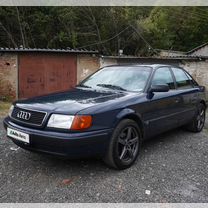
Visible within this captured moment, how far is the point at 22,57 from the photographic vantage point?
12.2 metres

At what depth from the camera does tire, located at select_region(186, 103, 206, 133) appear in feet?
19.6

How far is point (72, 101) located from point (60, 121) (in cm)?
46

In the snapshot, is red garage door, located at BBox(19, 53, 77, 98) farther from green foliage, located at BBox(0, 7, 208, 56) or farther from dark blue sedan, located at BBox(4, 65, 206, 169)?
green foliage, located at BBox(0, 7, 208, 56)

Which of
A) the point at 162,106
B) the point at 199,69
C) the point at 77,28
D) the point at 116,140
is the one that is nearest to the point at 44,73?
the point at 199,69

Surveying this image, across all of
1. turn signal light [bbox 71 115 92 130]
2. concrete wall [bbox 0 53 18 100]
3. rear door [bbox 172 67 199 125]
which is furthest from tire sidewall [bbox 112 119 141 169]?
concrete wall [bbox 0 53 18 100]

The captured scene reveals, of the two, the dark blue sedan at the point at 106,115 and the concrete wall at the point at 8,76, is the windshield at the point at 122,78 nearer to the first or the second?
the dark blue sedan at the point at 106,115

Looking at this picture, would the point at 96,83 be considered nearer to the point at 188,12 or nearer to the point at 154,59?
the point at 154,59

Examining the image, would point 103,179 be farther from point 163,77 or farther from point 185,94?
point 185,94

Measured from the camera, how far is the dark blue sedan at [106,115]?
10.9ft

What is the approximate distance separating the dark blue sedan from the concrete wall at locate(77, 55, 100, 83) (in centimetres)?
811

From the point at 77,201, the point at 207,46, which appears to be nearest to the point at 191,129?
the point at 77,201

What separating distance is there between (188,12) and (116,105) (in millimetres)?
37217

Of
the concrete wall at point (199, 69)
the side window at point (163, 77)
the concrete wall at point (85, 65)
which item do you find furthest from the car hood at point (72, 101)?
the concrete wall at point (199, 69)

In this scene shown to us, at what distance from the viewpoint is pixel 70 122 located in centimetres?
330
